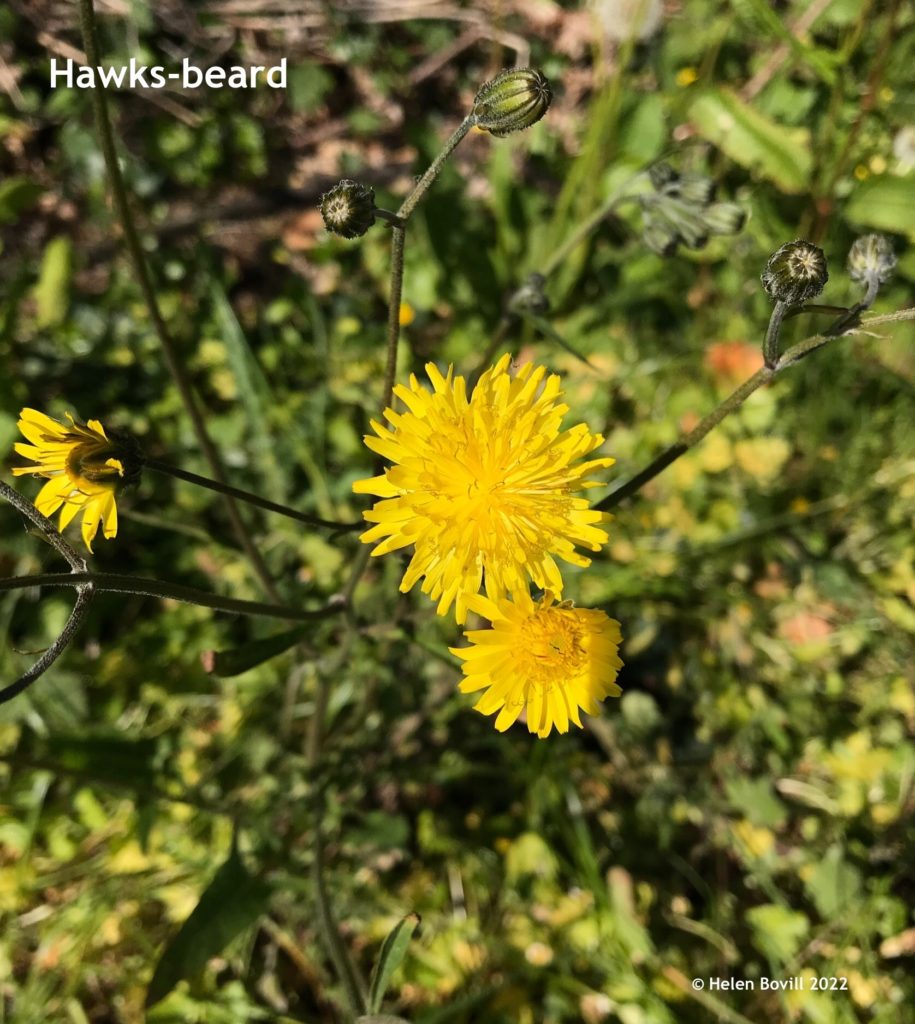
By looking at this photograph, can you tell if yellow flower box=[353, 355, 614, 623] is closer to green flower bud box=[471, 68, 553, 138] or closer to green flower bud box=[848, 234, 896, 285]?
green flower bud box=[471, 68, 553, 138]

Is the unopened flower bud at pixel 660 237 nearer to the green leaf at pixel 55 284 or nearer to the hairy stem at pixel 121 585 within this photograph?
the hairy stem at pixel 121 585

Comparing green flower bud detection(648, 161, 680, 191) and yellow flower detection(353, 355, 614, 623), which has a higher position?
green flower bud detection(648, 161, 680, 191)

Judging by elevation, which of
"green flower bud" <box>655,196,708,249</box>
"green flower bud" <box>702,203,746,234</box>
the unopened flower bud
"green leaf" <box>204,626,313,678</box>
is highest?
"green flower bud" <box>702,203,746,234</box>

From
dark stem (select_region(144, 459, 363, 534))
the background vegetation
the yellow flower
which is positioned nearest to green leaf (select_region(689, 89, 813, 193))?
the background vegetation

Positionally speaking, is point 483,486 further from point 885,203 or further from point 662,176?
point 885,203

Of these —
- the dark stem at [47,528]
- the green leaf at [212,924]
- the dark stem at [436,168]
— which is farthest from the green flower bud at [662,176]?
the green leaf at [212,924]
